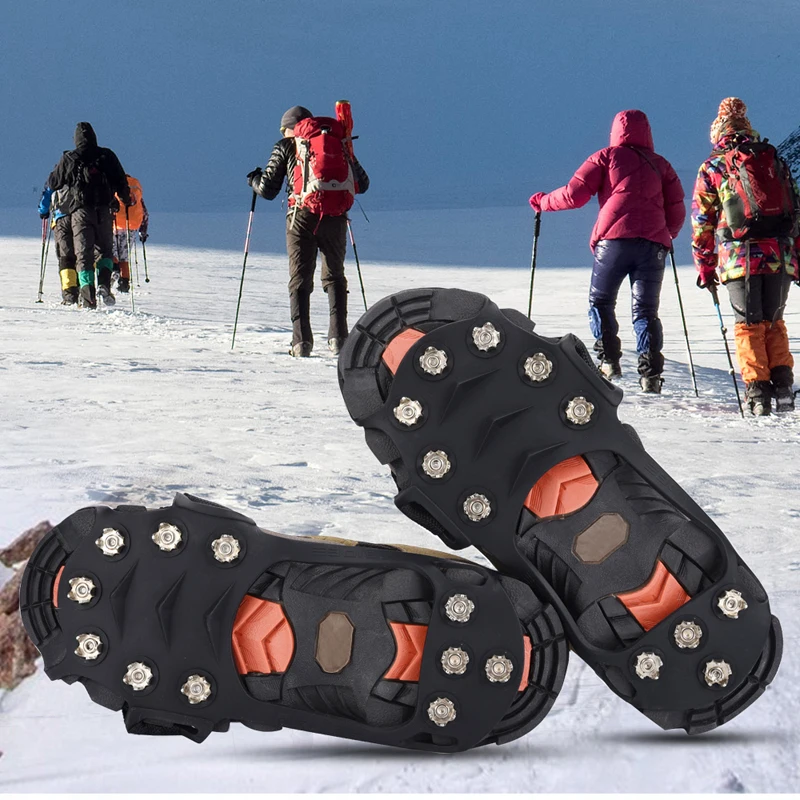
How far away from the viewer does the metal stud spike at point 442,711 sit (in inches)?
69.7

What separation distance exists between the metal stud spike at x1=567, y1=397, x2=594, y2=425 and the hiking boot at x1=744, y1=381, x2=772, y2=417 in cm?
430

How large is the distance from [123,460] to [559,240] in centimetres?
2129

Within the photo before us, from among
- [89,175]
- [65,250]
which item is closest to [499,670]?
[89,175]

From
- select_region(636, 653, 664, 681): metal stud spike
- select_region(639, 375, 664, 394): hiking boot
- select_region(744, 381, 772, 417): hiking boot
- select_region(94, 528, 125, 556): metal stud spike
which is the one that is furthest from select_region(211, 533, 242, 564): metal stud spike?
select_region(639, 375, 664, 394): hiking boot

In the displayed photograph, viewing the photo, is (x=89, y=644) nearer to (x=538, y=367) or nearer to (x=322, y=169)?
(x=538, y=367)

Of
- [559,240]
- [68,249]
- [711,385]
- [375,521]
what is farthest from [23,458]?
[559,240]

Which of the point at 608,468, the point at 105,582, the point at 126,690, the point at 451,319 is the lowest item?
the point at 126,690

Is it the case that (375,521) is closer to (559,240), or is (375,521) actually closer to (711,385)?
(711,385)

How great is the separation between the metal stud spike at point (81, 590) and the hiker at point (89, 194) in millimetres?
9102

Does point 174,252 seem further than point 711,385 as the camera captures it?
Yes

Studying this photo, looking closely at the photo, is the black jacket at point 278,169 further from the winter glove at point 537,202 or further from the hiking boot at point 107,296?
the hiking boot at point 107,296

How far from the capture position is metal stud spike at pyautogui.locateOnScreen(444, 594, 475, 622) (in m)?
1.77

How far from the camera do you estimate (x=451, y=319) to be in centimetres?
193

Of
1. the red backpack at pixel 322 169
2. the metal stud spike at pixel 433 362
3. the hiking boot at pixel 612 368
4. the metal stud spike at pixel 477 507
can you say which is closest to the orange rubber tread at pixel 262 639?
the metal stud spike at pixel 477 507
